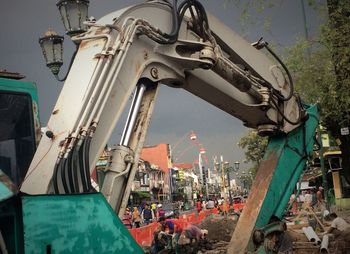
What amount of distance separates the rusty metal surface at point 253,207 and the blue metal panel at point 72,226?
10.8 ft

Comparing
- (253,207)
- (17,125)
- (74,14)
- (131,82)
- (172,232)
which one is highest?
(74,14)

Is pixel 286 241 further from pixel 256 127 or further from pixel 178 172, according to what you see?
pixel 178 172

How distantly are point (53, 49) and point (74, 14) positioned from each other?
3.31 ft

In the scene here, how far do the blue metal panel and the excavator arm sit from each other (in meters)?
0.41

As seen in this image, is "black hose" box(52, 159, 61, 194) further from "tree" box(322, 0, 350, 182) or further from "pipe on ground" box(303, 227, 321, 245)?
"tree" box(322, 0, 350, 182)

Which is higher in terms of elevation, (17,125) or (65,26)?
(65,26)

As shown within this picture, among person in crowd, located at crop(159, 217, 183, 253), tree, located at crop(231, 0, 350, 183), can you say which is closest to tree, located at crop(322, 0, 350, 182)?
tree, located at crop(231, 0, 350, 183)

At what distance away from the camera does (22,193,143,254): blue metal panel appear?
3.03m

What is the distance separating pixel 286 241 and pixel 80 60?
17.5 feet

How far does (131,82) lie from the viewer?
14.9ft

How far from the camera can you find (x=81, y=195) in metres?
3.32

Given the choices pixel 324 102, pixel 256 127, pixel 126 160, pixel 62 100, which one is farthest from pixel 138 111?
pixel 324 102

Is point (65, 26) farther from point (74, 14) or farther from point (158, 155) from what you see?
point (158, 155)

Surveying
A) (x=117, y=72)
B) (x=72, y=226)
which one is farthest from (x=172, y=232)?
(x=72, y=226)
